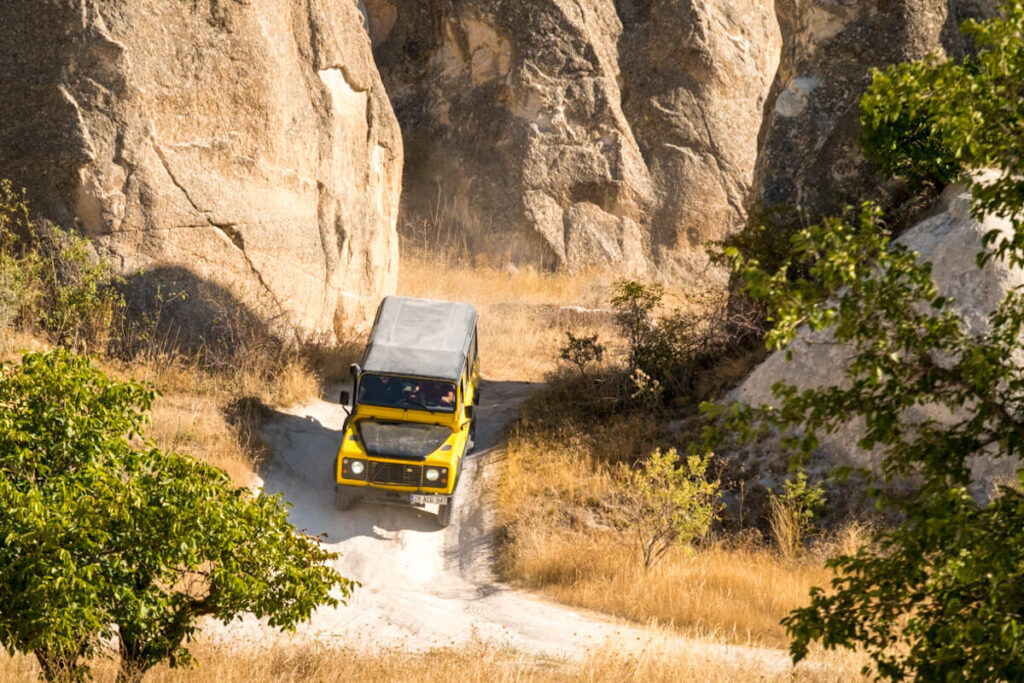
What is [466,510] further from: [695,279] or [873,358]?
[695,279]

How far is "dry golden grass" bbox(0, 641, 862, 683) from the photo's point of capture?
948 centimetres

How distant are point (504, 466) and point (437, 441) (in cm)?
203

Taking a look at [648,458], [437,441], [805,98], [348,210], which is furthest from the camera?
[348,210]

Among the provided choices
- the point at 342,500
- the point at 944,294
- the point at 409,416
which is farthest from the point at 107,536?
the point at 944,294

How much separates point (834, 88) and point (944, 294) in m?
5.61

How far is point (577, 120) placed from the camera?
107 feet

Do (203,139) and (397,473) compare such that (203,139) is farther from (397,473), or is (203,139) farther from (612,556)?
(612,556)

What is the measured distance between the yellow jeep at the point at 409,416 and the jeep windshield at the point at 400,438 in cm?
1

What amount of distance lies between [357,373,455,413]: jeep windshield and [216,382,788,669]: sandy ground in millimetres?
1536

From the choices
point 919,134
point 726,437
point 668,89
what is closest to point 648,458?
point 726,437

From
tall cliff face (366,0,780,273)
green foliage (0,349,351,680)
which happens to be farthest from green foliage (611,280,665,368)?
tall cliff face (366,0,780,273)

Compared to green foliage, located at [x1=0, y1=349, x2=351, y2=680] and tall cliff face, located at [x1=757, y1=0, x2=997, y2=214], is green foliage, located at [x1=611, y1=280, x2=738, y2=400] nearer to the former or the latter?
tall cliff face, located at [x1=757, y1=0, x2=997, y2=214]

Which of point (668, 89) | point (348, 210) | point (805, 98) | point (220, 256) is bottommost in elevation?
point (220, 256)

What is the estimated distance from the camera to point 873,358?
5.79 m
